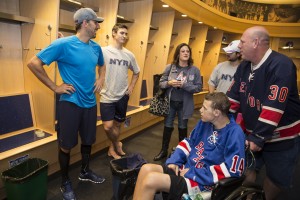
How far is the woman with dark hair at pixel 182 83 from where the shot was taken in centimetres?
251

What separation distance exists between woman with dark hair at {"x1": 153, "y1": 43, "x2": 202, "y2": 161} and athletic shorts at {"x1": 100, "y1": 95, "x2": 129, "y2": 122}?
515 millimetres

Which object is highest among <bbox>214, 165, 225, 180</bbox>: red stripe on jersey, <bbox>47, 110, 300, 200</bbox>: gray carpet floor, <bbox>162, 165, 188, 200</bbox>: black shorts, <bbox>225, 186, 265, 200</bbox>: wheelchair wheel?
<bbox>214, 165, 225, 180</bbox>: red stripe on jersey

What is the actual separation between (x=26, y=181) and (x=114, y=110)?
3.60ft

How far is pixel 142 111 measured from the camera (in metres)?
3.61

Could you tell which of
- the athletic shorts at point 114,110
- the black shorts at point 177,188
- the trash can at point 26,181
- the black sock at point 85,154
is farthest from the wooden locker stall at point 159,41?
the black shorts at point 177,188

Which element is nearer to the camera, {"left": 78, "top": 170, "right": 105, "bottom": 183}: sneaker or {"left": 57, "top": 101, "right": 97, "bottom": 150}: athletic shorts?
{"left": 57, "top": 101, "right": 97, "bottom": 150}: athletic shorts

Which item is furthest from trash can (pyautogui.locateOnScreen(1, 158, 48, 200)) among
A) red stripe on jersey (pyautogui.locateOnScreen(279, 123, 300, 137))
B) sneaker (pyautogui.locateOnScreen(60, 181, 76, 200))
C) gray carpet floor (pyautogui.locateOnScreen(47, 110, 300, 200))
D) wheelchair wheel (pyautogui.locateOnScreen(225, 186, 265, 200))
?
red stripe on jersey (pyautogui.locateOnScreen(279, 123, 300, 137))

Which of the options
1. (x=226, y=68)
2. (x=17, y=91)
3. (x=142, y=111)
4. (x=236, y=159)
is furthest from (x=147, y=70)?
(x=236, y=159)

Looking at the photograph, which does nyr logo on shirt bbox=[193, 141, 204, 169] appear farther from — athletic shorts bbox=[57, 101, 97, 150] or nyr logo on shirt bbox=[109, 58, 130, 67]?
nyr logo on shirt bbox=[109, 58, 130, 67]

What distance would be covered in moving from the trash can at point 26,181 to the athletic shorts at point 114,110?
0.76m

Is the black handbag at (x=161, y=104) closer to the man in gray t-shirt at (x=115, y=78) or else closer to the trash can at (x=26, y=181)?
the man in gray t-shirt at (x=115, y=78)

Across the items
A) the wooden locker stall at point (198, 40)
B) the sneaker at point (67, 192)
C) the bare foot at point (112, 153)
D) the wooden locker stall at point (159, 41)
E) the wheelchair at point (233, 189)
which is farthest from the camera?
the wooden locker stall at point (198, 40)

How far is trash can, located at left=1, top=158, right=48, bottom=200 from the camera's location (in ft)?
5.11

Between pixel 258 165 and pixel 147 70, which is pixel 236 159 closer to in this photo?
pixel 258 165
